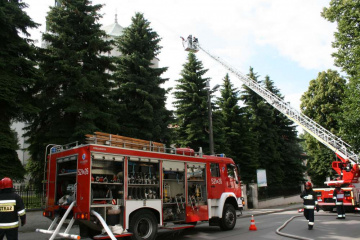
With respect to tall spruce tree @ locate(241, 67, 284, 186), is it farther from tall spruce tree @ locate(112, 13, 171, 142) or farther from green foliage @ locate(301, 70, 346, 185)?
tall spruce tree @ locate(112, 13, 171, 142)

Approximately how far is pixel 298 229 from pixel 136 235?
233 inches

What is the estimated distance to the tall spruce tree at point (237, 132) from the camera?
25641 mm

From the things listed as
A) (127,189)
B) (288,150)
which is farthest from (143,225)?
(288,150)

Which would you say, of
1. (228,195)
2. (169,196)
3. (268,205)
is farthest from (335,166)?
(169,196)

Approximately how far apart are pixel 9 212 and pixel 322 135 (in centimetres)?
2103

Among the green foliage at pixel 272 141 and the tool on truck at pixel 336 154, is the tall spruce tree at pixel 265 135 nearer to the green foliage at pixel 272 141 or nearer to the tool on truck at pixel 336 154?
the green foliage at pixel 272 141

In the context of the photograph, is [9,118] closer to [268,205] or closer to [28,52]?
[28,52]

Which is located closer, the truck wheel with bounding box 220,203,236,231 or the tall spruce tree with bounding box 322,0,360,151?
the truck wheel with bounding box 220,203,236,231

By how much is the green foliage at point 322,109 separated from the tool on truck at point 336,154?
1163 cm

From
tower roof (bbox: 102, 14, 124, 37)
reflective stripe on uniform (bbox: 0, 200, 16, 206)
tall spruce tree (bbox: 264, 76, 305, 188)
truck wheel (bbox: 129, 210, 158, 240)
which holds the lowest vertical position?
truck wheel (bbox: 129, 210, 158, 240)

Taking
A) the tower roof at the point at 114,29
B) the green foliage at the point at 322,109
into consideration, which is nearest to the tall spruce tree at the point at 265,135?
the green foliage at the point at 322,109

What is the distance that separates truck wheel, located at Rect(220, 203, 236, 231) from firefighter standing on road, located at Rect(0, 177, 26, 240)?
6.96 metres

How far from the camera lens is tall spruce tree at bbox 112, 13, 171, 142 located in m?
17.0

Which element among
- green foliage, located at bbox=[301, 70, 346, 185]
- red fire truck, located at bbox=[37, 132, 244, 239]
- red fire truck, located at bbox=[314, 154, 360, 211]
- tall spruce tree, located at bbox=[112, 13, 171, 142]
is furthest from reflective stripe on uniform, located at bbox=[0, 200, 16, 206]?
green foliage, located at bbox=[301, 70, 346, 185]
